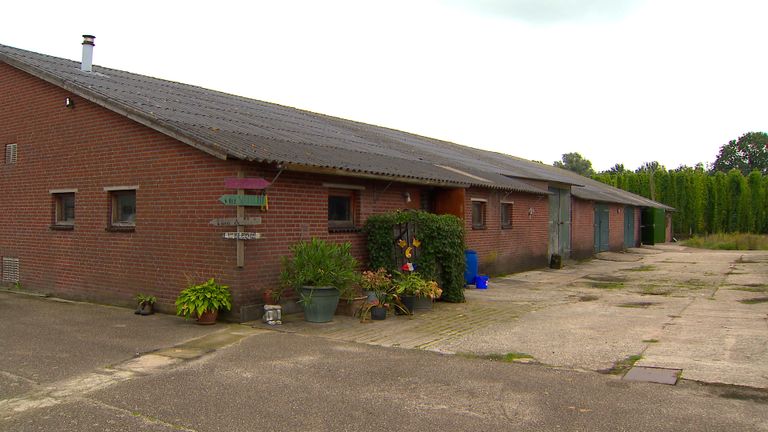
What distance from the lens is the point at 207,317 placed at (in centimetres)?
934

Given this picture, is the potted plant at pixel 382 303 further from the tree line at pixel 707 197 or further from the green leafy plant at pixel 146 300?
the tree line at pixel 707 197

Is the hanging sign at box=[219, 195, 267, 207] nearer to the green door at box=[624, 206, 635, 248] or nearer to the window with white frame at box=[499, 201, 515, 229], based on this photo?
the window with white frame at box=[499, 201, 515, 229]

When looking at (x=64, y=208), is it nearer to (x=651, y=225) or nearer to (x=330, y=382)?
(x=330, y=382)

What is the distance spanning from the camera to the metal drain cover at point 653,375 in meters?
6.33

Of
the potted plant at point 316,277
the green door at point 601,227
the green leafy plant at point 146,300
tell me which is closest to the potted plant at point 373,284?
the potted plant at point 316,277

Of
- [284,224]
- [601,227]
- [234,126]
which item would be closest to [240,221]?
[284,224]

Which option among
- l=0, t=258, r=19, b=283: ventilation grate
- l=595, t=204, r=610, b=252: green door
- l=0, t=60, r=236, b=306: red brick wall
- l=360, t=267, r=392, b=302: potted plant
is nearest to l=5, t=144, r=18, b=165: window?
l=0, t=60, r=236, b=306: red brick wall

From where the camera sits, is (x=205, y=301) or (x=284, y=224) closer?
(x=205, y=301)

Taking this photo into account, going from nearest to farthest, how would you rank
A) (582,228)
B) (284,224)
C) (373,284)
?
1. (284,224)
2. (373,284)
3. (582,228)

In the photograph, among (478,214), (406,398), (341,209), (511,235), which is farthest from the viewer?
(511,235)

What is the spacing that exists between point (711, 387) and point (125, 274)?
951 cm

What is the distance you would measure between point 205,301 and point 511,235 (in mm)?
11324

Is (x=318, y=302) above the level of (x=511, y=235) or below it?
below

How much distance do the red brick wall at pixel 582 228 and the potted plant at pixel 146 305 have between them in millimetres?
17943
